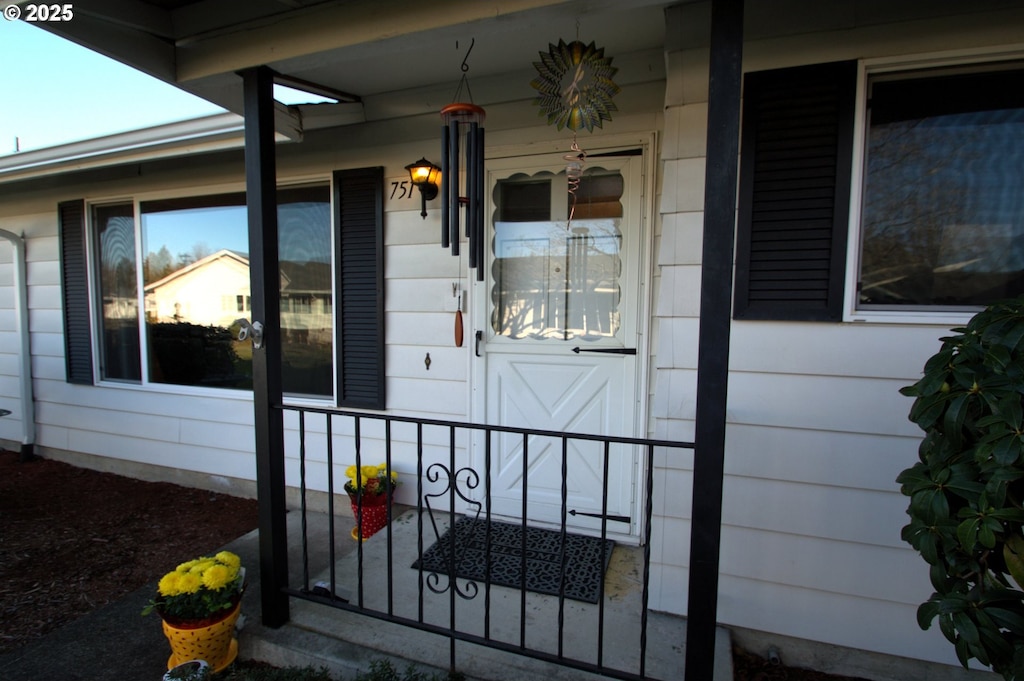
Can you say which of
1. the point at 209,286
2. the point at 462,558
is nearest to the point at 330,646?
the point at 462,558

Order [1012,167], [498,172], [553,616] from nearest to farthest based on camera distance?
[1012,167]
[553,616]
[498,172]

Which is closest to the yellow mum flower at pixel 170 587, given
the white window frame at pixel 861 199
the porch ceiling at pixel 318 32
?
the porch ceiling at pixel 318 32

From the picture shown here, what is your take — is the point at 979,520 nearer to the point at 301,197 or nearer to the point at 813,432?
the point at 813,432

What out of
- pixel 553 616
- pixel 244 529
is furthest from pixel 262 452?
pixel 244 529

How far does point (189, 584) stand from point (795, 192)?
2602 mm

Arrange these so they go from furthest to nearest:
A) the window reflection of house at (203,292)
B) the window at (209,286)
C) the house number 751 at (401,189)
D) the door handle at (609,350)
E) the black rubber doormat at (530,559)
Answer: the window reflection of house at (203,292) → the window at (209,286) → the house number 751 at (401,189) → the door handle at (609,350) → the black rubber doormat at (530,559)

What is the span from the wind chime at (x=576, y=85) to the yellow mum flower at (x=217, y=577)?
6.77ft

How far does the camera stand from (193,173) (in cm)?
354

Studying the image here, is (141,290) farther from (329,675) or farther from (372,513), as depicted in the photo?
(329,675)

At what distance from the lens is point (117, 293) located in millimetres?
3977

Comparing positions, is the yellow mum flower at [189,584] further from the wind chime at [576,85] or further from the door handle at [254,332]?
the wind chime at [576,85]

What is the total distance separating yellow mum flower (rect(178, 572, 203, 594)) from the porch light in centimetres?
207

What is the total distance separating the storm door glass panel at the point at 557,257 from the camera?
103 inches

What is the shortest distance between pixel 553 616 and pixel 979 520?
145 centimetres
